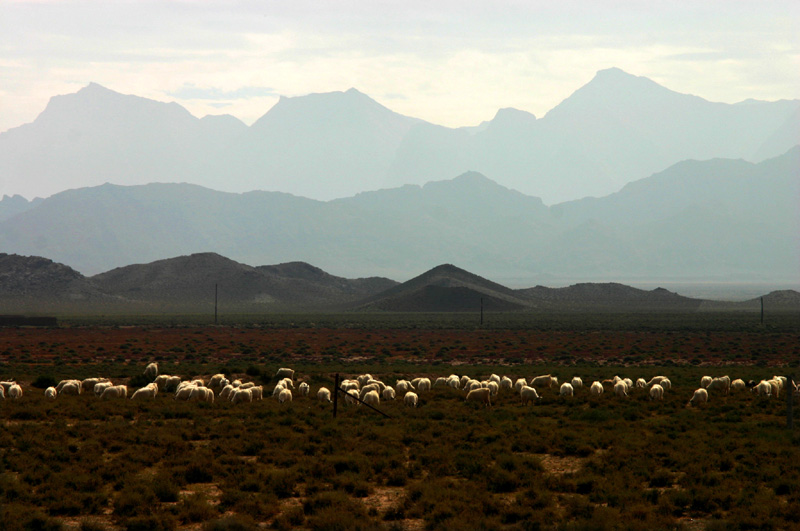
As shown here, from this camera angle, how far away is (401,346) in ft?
198

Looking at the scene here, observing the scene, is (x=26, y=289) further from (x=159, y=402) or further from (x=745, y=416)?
(x=745, y=416)

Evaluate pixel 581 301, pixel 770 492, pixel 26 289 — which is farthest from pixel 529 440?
pixel 26 289

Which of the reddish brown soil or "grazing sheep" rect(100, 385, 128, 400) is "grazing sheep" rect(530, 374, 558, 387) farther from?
the reddish brown soil

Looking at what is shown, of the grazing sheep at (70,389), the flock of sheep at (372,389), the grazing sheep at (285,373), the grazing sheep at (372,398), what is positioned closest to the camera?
the grazing sheep at (372,398)

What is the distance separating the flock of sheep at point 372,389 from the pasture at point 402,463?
49 centimetres

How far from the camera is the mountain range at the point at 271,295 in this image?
14700 centimetres

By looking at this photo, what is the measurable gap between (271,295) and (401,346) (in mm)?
129604

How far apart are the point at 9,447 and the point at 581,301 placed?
163 metres

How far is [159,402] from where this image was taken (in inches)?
984

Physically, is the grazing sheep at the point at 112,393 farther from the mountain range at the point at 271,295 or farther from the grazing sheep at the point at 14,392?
the mountain range at the point at 271,295

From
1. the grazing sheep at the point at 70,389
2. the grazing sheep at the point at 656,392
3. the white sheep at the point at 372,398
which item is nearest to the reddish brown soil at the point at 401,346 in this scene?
the grazing sheep at the point at 70,389

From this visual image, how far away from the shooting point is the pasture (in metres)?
13.4

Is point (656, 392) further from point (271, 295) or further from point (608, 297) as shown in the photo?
point (271, 295)

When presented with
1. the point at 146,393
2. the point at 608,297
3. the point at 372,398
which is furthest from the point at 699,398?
the point at 608,297
